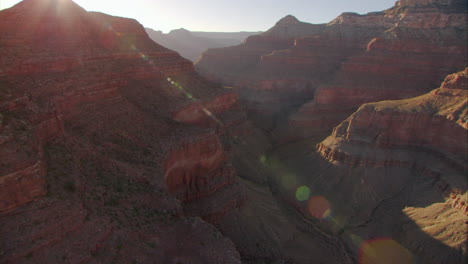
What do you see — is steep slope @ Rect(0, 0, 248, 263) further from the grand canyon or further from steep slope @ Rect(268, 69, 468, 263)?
steep slope @ Rect(268, 69, 468, 263)

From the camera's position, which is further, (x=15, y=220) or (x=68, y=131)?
(x=68, y=131)

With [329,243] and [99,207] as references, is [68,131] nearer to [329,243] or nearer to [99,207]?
[99,207]

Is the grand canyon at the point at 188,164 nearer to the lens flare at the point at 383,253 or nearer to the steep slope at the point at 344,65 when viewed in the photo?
the lens flare at the point at 383,253


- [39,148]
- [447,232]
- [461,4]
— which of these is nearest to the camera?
[39,148]

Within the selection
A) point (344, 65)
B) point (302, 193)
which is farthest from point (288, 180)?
point (344, 65)

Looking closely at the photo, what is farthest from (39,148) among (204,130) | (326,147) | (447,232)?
(326,147)

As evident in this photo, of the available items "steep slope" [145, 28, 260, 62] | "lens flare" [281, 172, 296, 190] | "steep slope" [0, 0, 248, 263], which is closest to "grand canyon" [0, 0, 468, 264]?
"steep slope" [0, 0, 248, 263]
